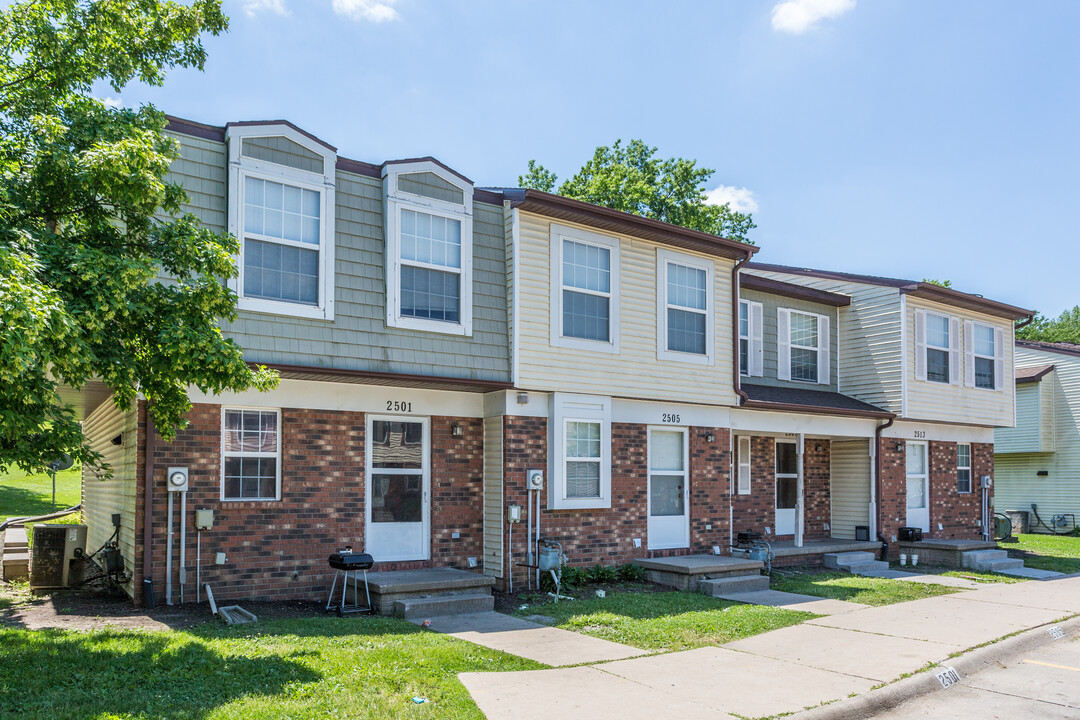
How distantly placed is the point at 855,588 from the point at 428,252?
8.53 metres

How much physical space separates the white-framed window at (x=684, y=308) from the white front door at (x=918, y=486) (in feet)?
23.9

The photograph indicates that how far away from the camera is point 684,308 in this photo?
1435cm

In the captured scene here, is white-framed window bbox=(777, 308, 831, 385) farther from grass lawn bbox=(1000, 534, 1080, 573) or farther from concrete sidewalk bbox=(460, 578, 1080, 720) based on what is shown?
concrete sidewalk bbox=(460, 578, 1080, 720)

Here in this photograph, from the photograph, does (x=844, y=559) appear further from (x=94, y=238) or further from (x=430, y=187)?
(x=94, y=238)

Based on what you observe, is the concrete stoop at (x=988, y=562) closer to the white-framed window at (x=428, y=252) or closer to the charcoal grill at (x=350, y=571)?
the white-framed window at (x=428, y=252)

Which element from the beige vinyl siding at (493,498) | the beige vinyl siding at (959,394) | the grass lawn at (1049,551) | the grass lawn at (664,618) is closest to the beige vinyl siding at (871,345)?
the beige vinyl siding at (959,394)

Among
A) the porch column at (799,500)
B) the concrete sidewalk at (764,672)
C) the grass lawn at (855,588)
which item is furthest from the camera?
the porch column at (799,500)

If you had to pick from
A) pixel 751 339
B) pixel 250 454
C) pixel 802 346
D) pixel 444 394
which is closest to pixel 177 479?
pixel 250 454

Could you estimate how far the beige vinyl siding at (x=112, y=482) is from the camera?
10445 mm

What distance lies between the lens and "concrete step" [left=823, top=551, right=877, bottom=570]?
51.8ft

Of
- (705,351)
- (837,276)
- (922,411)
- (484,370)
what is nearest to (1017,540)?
(922,411)

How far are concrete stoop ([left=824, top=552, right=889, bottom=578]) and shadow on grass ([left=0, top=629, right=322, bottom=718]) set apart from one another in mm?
11619

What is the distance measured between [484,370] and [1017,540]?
17.6 metres

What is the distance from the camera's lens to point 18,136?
7.31m
